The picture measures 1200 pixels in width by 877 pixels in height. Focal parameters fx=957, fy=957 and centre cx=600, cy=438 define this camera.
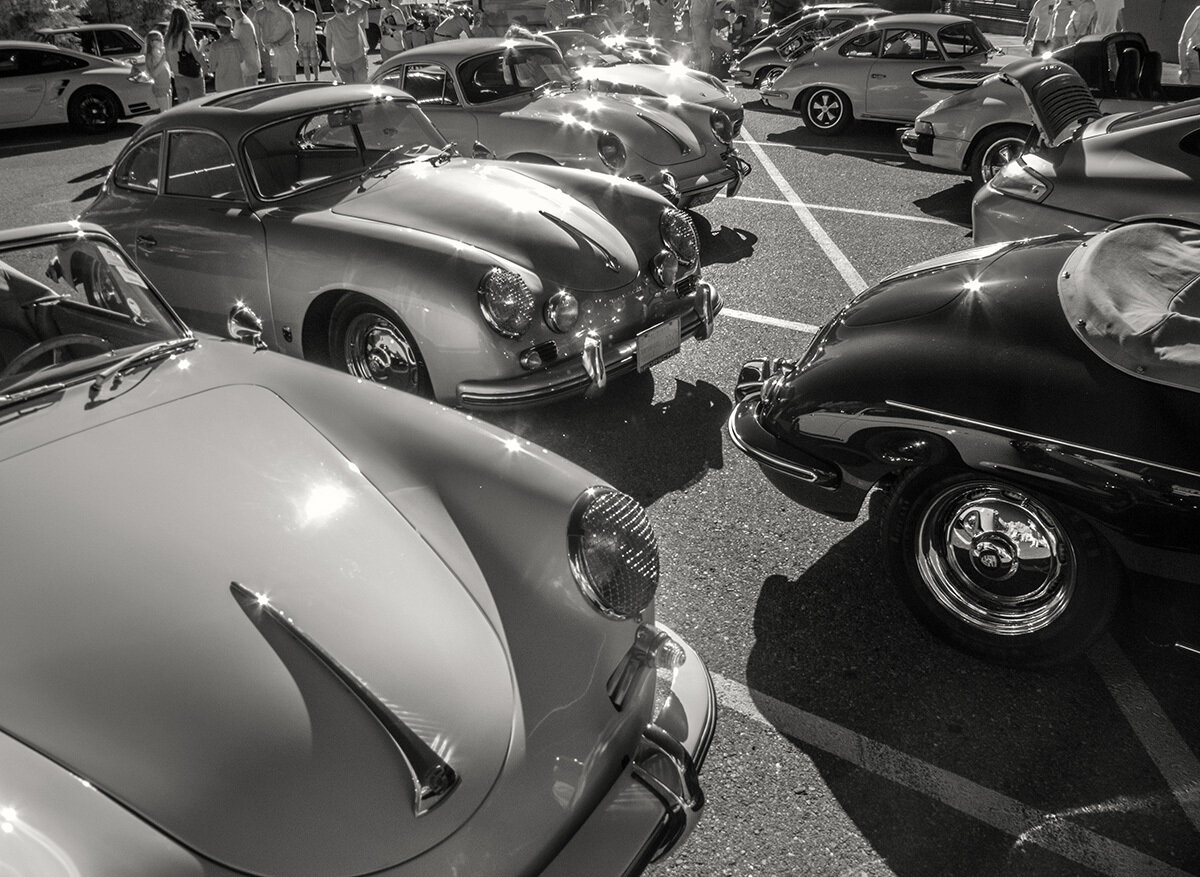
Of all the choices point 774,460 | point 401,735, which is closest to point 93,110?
point 774,460

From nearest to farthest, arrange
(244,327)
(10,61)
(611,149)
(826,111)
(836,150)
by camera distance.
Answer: (244,327), (611,149), (836,150), (826,111), (10,61)

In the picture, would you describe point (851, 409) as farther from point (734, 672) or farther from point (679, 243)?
point (679, 243)

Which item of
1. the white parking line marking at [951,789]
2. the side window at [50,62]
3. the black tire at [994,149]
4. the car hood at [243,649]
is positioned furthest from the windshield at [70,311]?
the side window at [50,62]

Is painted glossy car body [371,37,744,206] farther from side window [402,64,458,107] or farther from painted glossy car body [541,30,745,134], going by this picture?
painted glossy car body [541,30,745,134]

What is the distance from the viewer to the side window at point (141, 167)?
5.09 metres

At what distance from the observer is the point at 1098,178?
5.03m

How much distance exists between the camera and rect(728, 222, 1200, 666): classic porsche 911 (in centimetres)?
251

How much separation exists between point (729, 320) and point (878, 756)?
3527 mm

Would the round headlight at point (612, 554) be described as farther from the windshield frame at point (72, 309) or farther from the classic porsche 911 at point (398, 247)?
the classic porsche 911 at point (398, 247)

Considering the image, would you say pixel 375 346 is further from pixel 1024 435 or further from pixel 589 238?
pixel 1024 435

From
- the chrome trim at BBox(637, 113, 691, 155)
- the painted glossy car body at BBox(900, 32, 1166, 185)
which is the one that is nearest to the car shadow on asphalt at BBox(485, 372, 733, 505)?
the chrome trim at BBox(637, 113, 691, 155)

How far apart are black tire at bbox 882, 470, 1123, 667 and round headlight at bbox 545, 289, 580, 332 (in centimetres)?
173

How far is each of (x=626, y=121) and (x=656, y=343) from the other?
349cm

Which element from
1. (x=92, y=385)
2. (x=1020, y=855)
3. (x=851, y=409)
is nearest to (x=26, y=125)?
(x=92, y=385)
